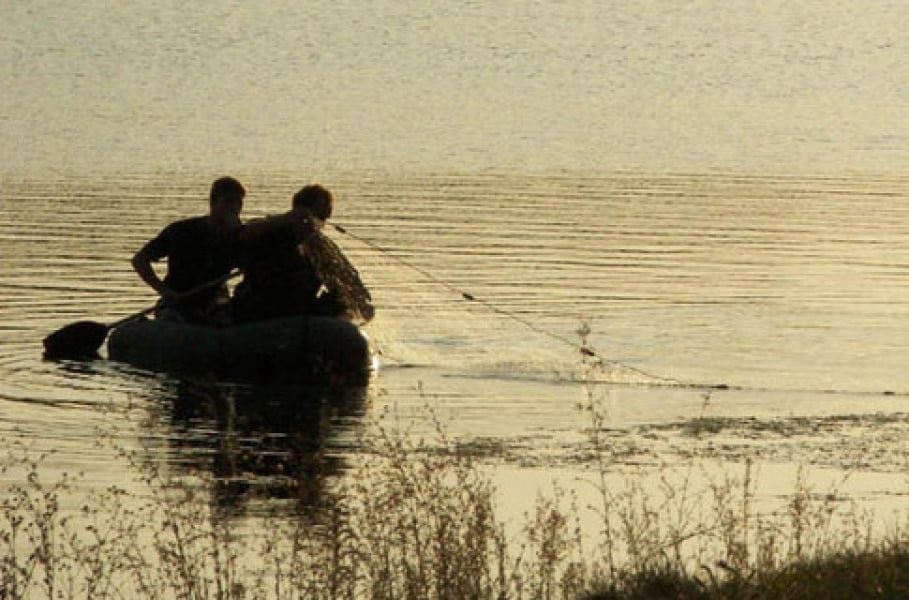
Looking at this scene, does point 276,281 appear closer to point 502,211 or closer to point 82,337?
point 82,337

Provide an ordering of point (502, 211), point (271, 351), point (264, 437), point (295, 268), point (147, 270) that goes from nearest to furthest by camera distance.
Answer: point (264, 437) < point (271, 351) < point (295, 268) < point (147, 270) < point (502, 211)

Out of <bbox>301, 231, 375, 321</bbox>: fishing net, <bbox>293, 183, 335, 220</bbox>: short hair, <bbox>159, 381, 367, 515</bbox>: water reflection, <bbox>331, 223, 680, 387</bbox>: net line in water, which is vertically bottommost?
<bbox>159, 381, 367, 515</bbox>: water reflection

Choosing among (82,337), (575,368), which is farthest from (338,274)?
(82,337)

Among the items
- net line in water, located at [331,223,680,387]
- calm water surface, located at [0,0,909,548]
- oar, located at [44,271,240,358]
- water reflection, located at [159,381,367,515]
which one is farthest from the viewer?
oar, located at [44,271,240,358]

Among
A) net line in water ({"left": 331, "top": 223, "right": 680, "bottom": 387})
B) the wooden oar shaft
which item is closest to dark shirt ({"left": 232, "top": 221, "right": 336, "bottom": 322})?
the wooden oar shaft

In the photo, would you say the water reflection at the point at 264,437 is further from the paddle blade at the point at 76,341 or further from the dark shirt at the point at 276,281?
the paddle blade at the point at 76,341

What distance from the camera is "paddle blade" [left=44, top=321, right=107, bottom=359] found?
19.6 m

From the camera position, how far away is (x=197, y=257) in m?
19.8

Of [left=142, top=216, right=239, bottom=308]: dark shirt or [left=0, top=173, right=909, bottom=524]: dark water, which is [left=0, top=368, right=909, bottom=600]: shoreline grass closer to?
[left=0, top=173, right=909, bottom=524]: dark water

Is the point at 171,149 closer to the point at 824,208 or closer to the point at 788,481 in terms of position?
the point at 824,208

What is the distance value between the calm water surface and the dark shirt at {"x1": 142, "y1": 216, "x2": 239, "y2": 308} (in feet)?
3.31

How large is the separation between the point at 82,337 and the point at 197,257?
111 cm

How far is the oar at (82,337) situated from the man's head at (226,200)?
1.43 ft

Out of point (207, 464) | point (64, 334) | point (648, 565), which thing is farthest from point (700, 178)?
point (648, 565)
